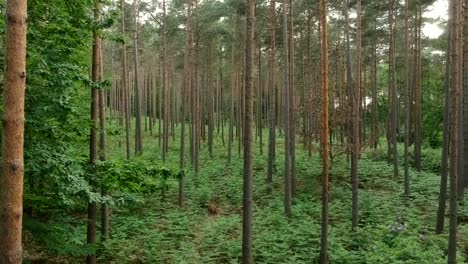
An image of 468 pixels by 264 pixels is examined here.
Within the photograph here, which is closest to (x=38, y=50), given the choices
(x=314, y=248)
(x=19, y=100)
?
(x=19, y=100)

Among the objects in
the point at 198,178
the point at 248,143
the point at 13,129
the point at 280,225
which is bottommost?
the point at 280,225

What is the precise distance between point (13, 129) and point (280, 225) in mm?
11794

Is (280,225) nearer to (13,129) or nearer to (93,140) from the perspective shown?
(93,140)

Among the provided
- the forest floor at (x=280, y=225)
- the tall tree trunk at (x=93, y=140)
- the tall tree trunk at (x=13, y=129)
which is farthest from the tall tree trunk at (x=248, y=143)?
the tall tree trunk at (x=13, y=129)

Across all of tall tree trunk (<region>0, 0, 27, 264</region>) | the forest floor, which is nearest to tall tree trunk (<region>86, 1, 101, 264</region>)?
the forest floor

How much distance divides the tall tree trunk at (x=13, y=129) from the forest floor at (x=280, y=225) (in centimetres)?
442

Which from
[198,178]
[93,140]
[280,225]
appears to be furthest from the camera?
[198,178]

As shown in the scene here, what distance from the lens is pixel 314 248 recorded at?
12320 millimetres

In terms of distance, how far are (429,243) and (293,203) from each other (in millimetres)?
6117

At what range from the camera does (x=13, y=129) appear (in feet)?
12.8

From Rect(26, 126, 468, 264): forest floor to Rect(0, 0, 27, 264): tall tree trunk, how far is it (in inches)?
174

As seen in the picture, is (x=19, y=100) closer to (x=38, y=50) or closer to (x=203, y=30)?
(x=38, y=50)

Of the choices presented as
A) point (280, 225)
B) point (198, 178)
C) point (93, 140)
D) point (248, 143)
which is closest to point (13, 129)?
point (93, 140)

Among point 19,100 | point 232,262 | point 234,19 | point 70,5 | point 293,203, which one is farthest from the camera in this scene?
point 234,19
